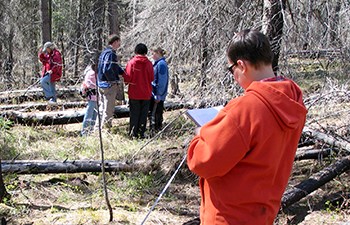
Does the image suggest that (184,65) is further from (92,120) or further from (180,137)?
(92,120)

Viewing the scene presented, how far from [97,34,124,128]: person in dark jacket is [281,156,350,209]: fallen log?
11.8ft

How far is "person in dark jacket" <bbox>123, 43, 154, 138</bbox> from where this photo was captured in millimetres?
7855

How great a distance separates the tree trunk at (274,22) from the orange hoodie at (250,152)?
376 cm

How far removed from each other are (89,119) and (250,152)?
6603mm

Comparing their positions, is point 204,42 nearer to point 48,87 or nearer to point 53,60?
point 53,60

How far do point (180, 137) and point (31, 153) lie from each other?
8.20ft

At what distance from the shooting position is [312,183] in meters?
4.76

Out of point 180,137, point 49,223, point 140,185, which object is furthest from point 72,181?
point 180,137

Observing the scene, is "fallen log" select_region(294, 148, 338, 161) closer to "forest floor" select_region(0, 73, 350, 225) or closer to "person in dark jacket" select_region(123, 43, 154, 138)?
"forest floor" select_region(0, 73, 350, 225)

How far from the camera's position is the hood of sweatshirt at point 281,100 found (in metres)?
1.88

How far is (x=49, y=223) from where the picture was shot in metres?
4.37

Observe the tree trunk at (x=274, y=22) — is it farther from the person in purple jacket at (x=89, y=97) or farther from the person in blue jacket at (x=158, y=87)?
the person in purple jacket at (x=89, y=97)

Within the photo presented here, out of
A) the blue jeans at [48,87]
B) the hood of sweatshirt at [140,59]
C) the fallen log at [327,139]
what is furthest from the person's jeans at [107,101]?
the blue jeans at [48,87]

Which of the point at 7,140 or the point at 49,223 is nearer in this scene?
the point at 49,223
